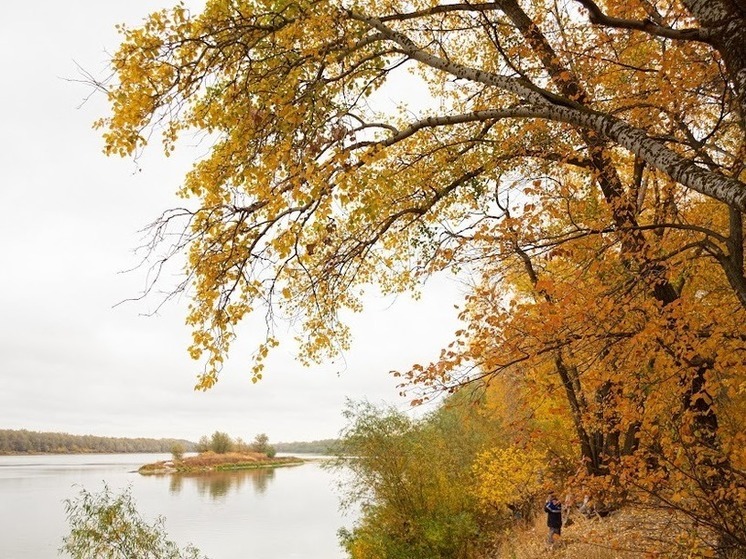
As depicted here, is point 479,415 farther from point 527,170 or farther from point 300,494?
point 300,494

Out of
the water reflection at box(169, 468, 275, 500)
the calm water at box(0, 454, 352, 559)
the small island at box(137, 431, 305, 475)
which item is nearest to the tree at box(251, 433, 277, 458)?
the small island at box(137, 431, 305, 475)

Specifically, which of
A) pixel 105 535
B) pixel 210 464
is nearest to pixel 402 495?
pixel 105 535

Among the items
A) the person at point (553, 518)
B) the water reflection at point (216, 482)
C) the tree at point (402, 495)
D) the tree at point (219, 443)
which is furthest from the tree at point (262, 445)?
the person at point (553, 518)

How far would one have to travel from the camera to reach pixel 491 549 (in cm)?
1667

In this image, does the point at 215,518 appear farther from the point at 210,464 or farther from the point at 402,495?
the point at 210,464

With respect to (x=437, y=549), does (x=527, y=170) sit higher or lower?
higher

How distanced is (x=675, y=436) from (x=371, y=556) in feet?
37.2

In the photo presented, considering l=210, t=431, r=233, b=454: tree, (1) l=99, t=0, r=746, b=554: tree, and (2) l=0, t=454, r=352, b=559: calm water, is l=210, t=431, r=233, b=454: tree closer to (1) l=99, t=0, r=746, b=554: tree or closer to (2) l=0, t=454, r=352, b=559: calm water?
(2) l=0, t=454, r=352, b=559: calm water

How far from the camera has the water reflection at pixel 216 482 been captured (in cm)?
4359

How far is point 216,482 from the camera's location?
51500mm

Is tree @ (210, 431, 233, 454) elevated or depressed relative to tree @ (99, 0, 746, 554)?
depressed

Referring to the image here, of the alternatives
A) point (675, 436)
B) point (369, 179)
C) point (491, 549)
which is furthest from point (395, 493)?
point (369, 179)

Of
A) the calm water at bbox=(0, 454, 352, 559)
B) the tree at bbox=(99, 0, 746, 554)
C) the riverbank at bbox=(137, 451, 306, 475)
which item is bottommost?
the riverbank at bbox=(137, 451, 306, 475)

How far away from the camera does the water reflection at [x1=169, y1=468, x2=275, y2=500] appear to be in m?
43.6
